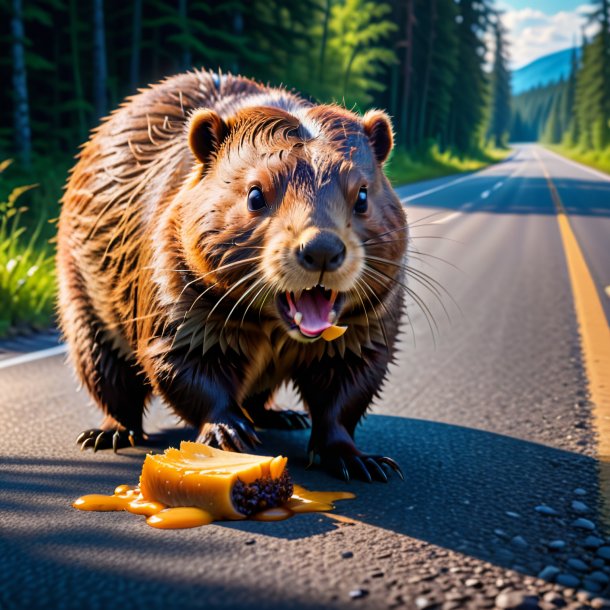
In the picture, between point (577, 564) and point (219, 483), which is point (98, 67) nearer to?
point (219, 483)

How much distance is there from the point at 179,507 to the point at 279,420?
1.56 m

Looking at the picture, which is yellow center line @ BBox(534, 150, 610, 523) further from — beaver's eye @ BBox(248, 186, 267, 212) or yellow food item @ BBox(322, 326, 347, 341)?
beaver's eye @ BBox(248, 186, 267, 212)

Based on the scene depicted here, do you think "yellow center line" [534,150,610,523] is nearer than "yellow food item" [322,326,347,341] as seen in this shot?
No

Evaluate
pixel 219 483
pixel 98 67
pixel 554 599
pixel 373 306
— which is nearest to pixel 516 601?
pixel 554 599

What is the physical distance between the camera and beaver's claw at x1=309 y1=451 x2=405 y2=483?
11.4ft

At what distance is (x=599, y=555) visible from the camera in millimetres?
2721

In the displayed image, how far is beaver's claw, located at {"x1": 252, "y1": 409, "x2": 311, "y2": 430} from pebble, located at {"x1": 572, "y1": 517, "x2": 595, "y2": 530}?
5.78 feet

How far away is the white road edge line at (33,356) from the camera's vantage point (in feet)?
19.7

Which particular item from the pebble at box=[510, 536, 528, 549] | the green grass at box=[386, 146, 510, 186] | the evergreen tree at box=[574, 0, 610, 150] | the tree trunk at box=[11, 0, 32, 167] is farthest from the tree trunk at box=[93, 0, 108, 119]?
the evergreen tree at box=[574, 0, 610, 150]

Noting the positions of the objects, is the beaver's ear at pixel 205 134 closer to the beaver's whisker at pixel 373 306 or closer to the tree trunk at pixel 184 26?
the beaver's whisker at pixel 373 306

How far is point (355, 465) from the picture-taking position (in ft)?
11.6

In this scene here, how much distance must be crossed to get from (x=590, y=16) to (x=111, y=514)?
7205 cm

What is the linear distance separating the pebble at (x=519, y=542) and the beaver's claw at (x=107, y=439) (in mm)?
1983

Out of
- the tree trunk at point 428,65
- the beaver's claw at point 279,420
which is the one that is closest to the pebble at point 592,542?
the beaver's claw at point 279,420
